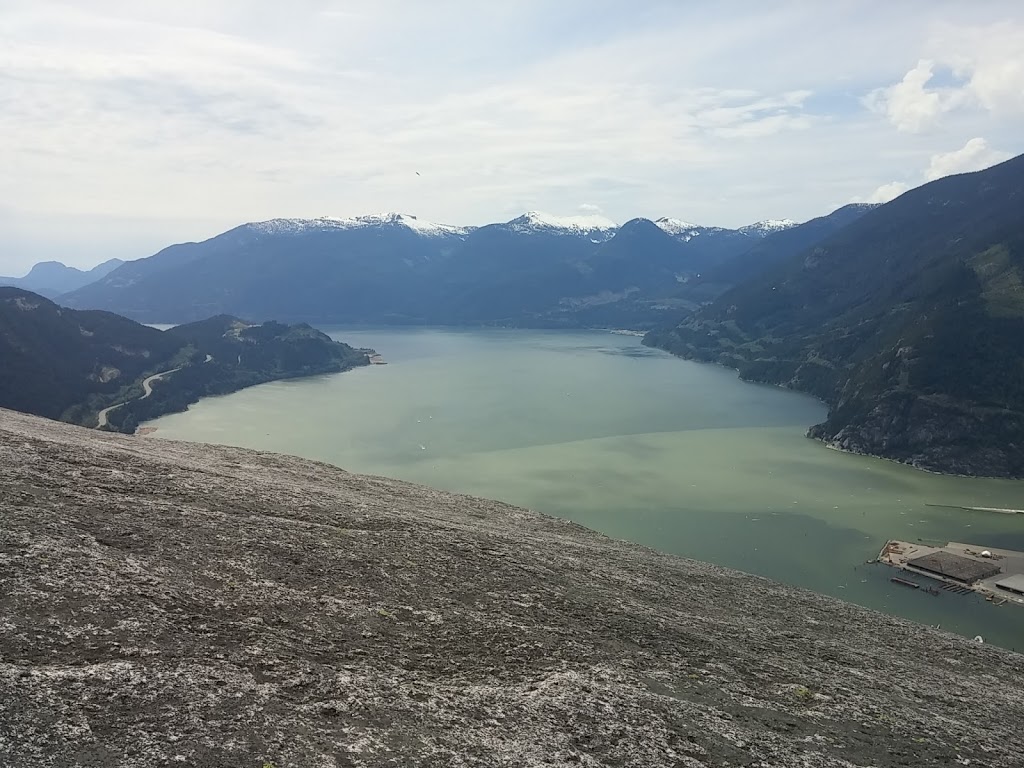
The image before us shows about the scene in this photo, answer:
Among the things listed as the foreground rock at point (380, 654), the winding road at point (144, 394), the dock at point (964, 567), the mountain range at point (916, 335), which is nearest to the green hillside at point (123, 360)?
the winding road at point (144, 394)

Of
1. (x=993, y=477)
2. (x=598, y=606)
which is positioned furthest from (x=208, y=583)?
(x=993, y=477)

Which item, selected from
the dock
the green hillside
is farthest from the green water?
the green hillside

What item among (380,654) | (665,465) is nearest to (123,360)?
(665,465)

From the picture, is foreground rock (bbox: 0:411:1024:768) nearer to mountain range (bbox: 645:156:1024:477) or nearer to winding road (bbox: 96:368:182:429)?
mountain range (bbox: 645:156:1024:477)

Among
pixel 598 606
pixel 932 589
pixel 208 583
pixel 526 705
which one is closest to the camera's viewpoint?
pixel 526 705

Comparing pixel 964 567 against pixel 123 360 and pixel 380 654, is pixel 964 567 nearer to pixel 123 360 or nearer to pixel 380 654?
pixel 380 654

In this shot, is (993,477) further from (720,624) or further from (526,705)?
(526,705)

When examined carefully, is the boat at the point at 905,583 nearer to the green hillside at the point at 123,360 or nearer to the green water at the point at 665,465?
the green water at the point at 665,465
